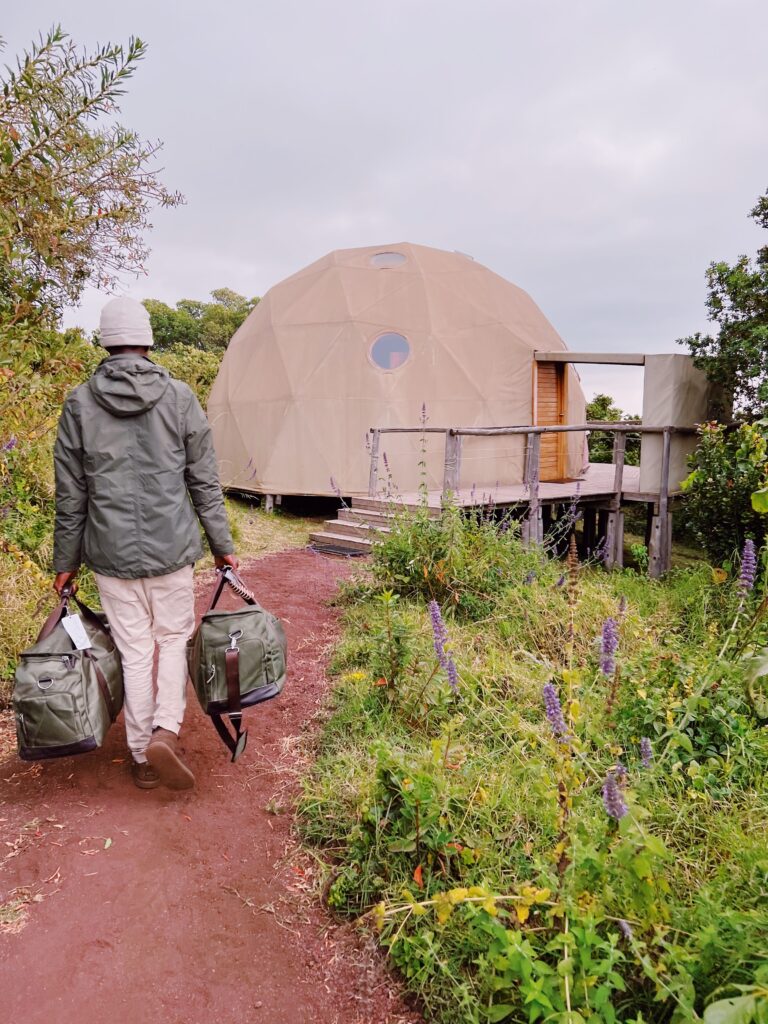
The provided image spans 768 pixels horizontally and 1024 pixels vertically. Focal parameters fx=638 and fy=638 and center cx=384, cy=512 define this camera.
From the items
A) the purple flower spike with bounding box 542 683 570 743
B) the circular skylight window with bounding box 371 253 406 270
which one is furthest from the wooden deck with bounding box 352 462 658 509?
the purple flower spike with bounding box 542 683 570 743

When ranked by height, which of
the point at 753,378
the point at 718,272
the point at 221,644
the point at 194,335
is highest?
the point at 194,335

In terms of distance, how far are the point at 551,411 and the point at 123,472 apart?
35.4 ft

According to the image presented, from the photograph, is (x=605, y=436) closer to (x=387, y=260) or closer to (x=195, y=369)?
(x=387, y=260)

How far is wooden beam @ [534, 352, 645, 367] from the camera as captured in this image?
1033 centimetres

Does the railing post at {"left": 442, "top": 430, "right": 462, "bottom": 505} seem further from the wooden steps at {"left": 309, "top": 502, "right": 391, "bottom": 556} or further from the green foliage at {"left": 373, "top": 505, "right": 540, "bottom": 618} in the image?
the green foliage at {"left": 373, "top": 505, "right": 540, "bottom": 618}

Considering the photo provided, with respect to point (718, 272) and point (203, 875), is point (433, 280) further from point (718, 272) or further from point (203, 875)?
point (203, 875)

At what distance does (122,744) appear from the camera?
308 cm

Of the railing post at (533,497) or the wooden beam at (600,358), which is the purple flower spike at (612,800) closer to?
the railing post at (533,497)

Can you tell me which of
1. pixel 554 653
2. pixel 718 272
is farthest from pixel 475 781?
pixel 718 272

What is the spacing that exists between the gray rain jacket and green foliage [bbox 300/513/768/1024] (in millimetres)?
1174

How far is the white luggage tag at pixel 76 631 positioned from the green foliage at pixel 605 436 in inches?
692

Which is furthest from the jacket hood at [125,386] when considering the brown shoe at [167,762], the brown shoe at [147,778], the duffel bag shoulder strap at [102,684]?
the brown shoe at [147,778]

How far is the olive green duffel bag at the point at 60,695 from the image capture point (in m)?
2.28

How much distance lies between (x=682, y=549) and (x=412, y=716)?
39.4 ft
